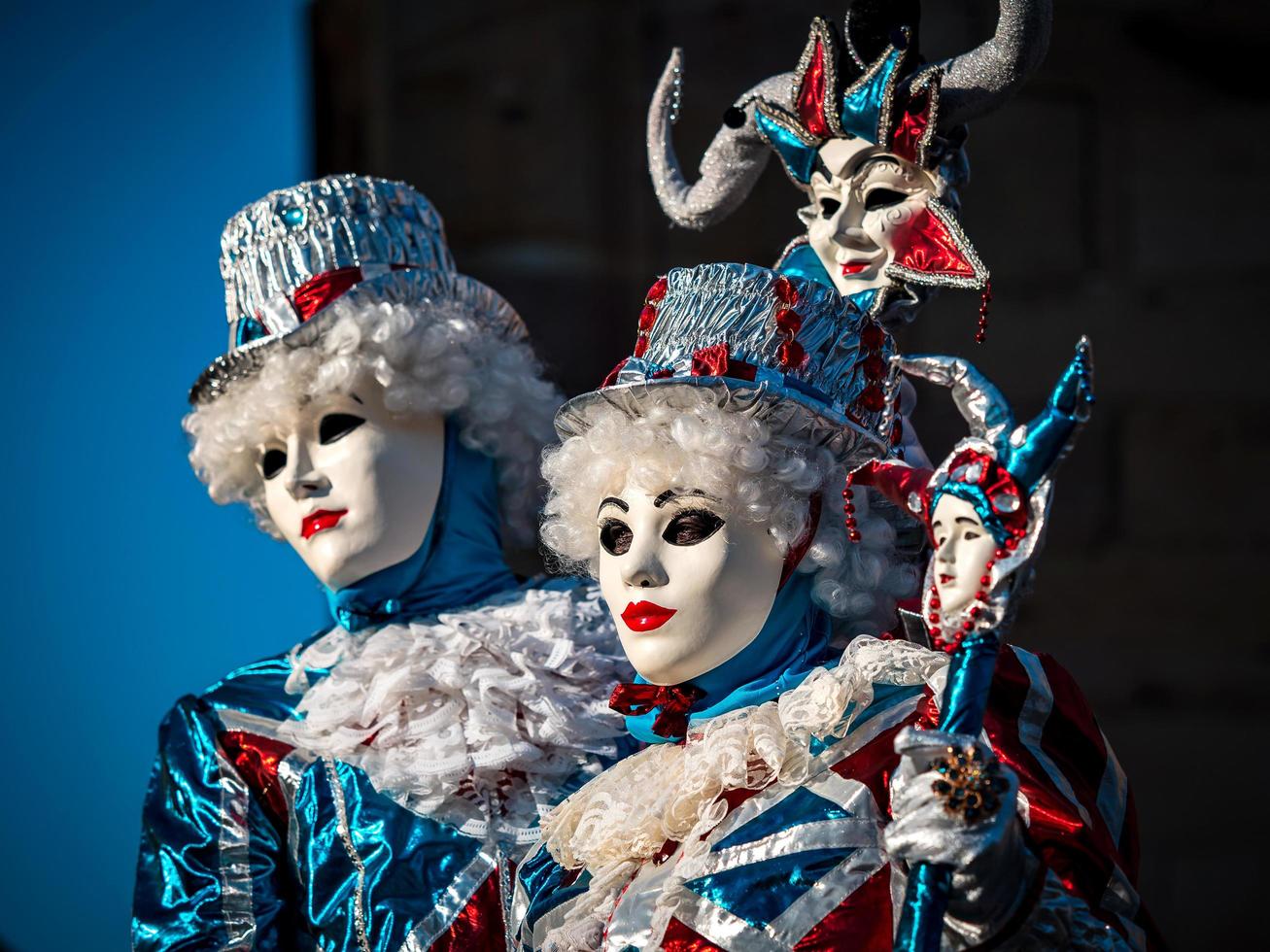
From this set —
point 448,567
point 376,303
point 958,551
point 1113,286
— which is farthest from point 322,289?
point 1113,286

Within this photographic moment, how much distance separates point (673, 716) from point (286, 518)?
1.03 metres

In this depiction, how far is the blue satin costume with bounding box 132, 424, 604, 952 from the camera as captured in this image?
303 cm

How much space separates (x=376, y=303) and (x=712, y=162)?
695 millimetres

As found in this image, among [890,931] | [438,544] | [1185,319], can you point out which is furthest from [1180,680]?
[890,931]

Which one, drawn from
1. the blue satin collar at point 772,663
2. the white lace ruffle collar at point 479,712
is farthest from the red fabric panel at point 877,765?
the white lace ruffle collar at point 479,712

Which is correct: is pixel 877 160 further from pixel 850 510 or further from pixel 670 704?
pixel 670 704

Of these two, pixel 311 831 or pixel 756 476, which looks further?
pixel 311 831

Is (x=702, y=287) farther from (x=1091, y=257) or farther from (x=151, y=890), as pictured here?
(x=1091, y=257)

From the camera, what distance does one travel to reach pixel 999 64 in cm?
299

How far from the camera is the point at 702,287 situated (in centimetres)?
270

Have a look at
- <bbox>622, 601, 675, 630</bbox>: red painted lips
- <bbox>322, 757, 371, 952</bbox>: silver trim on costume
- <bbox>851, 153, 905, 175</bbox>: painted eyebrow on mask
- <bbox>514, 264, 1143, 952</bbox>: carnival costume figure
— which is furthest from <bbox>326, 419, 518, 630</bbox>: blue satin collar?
<bbox>851, 153, 905, 175</bbox>: painted eyebrow on mask

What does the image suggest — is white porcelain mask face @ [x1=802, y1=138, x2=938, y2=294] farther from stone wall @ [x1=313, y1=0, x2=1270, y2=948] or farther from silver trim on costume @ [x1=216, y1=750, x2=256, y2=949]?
stone wall @ [x1=313, y1=0, x2=1270, y2=948]

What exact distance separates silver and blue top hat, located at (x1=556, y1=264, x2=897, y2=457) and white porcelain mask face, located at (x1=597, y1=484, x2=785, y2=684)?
173 mm

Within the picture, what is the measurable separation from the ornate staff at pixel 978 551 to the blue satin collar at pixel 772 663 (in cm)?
48
